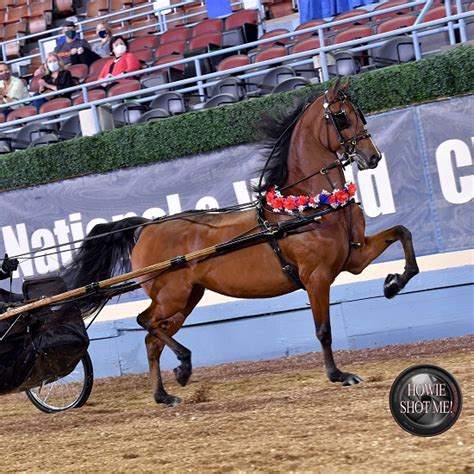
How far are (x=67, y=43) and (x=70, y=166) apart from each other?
6.00m

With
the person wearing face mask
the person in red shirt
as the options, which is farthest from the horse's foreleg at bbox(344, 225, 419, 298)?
the person wearing face mask

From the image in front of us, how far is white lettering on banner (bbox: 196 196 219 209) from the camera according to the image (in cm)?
1101

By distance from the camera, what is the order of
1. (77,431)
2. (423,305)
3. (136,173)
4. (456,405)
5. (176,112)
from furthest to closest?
(176,112), (136,173), (423,305), (77,431), (456,405)

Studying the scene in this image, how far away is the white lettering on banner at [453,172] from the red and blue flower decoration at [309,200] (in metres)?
2.53

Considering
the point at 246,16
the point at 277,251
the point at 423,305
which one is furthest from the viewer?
the point at 246,16

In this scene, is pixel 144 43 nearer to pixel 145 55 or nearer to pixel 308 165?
pixel 145 55

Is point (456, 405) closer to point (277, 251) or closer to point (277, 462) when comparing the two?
point (277, 462)

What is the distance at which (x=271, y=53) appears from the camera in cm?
1389

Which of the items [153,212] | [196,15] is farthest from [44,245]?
[196,15]

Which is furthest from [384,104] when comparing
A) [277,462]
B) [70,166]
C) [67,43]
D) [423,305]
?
[67,43]

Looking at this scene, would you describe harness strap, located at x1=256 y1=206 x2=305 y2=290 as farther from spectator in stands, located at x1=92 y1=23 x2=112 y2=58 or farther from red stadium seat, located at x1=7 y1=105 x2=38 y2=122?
red stadium seat, located at x1=7 y1=105 x2=38 y2=122

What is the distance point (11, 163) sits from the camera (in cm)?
1216

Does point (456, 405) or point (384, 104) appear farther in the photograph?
point (384, 104)

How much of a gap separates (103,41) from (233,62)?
376 cm
